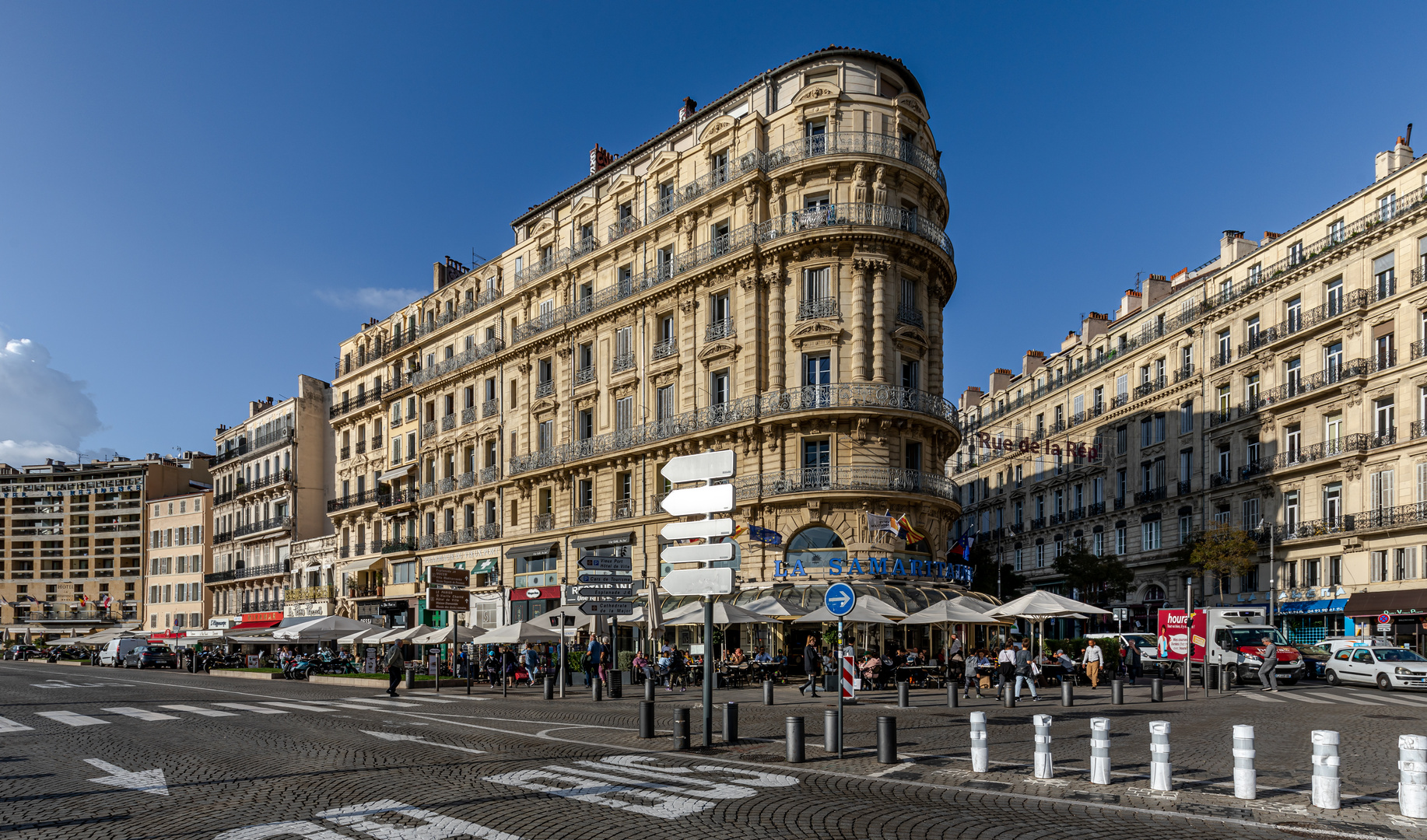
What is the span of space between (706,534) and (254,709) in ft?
41.6

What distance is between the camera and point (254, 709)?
22078mm

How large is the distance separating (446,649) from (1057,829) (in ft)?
130

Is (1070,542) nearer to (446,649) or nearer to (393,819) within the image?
(446,649)

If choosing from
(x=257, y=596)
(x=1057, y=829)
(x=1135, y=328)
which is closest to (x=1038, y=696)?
(x=1057, y=829)

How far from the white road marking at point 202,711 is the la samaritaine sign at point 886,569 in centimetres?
1817

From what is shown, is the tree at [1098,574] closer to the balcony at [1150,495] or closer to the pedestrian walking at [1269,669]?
the balcony at [1150,495]

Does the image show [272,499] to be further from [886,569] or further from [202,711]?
[202,711]

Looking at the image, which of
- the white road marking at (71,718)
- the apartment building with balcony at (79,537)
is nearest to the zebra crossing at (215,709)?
the white road marking at (71,718)

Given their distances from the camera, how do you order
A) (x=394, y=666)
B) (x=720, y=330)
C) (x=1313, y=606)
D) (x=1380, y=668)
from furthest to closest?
(x=1313, y=606), (x=720, y=330), (x=1380, y=668), (x=394, y=666)

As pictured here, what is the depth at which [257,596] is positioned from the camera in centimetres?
7181

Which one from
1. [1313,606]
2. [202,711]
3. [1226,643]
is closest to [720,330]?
[1226,643]

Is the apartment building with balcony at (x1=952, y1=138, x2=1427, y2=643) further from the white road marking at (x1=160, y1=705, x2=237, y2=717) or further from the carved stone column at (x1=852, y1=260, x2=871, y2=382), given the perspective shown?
the white road marking at (x1=160, y1=705, x2=237, y2=717)

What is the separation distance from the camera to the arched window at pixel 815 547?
34.6 m

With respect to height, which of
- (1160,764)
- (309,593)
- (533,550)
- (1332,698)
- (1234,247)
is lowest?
(309,593)
